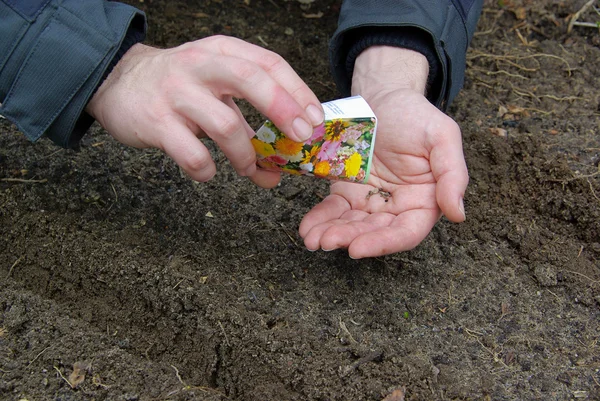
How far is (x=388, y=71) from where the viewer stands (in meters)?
1.98

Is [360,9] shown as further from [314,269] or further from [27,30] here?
[27,30]

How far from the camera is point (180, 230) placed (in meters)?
1.91

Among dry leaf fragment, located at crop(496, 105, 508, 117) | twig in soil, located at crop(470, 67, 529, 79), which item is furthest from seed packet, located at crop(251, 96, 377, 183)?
twig in soil, located at crop(470, 67, 529, 79)

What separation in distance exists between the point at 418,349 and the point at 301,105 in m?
0.71

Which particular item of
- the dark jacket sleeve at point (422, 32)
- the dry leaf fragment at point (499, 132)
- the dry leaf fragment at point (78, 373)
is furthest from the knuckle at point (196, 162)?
the dry leaf fragment at point (499, 132)

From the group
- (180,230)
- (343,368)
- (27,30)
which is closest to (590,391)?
(343,368)

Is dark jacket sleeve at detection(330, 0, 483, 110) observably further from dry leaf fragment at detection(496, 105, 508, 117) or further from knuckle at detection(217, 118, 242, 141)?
knuckle at detection(217, 118, 242, 141)

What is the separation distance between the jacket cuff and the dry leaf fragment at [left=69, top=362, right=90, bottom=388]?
132 cm

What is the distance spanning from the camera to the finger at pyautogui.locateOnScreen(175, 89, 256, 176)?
1.38m

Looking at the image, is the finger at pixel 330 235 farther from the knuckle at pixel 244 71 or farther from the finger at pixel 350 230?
the knuckle at pixel 244 71

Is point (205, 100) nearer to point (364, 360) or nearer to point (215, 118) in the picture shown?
point (215, 118)

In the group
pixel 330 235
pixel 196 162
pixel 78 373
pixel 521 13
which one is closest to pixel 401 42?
pixel 330 235

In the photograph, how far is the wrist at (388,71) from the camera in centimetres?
195

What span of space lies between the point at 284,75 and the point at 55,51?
1.92ft
